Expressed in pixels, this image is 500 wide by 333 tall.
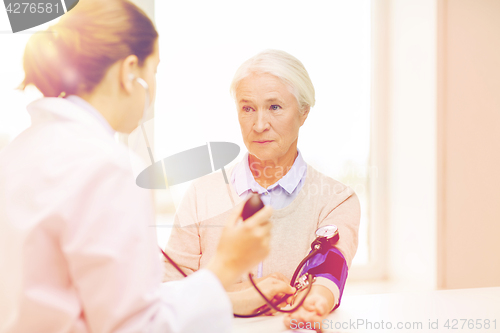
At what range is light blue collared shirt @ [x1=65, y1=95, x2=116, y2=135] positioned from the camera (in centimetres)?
57

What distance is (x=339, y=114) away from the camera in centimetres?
117

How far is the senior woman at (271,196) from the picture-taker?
2.99 ft

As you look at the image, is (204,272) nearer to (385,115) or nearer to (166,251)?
(166,251)

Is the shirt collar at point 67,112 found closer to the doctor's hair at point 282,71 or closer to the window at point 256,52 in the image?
the window at point 256,52

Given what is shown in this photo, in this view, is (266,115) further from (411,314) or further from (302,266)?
(411,314)

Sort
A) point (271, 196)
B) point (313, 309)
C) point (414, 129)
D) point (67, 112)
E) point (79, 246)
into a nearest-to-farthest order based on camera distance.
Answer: point (79, 246) < point (67, 112) < point (313, 309) < point (271, 196) < point (414, 129)

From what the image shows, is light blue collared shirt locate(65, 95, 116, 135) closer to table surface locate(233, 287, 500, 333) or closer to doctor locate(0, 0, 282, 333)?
doctor locate(0, 0, 282, 333)

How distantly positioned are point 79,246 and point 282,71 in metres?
0.65

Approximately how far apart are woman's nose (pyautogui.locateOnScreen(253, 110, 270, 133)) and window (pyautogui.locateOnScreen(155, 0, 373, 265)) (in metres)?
0.08

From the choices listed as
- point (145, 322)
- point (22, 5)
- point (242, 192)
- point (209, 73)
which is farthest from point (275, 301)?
point (22, 5)

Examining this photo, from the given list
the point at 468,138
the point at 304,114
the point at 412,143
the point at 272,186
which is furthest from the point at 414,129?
the point at 272,186

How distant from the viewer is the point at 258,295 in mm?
885

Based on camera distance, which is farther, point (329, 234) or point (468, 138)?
point (468, 138)

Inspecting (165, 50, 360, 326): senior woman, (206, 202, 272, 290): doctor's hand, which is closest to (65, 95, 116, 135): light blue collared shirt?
(206, 202, 272, 290): doctor's hand
